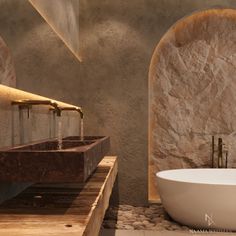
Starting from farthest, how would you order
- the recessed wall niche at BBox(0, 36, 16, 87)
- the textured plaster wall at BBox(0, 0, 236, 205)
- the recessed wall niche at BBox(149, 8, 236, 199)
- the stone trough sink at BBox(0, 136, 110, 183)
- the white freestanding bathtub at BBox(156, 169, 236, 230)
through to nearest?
the recessed wall niche at BBox(149, 8, 236, 199) → the textured plaster wall at BBox(0, 0, 236, 205) → the white freestanding bathtub at BBox(156, 169, 236, 230) → the recessed wall niche at BBox(0, 36, 16, 87) → the stone trough sink at BBox(0, 136, 110, 183)

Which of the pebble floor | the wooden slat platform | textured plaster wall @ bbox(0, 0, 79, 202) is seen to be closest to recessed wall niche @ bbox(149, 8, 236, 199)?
the pebble floor

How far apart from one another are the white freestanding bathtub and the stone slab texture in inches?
43.1

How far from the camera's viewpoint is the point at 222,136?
14.5 ft

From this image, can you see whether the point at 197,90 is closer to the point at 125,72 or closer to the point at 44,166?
the point at 125,72

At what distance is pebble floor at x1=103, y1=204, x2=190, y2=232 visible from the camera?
3510mm

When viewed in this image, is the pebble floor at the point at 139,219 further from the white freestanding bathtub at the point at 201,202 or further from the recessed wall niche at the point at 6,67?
the recessed wall niche at the point at 6,67

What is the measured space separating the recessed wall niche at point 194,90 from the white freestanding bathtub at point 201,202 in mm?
1084

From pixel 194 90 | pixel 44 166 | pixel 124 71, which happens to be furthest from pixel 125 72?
pixel 44 166

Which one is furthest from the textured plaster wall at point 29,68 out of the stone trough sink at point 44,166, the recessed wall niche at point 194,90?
the recessed wall niche at point 194,90

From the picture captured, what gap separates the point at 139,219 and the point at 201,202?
80 centimetres

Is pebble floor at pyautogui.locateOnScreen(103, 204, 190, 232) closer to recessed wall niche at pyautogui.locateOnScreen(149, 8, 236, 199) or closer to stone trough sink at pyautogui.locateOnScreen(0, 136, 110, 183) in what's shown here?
recessed wall niche at pyautogui.locateOnScreen(149, 8, 236, 199)

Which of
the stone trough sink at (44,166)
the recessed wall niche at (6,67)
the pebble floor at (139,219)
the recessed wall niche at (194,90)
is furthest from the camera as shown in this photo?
the recessed wall niche at (194,90)

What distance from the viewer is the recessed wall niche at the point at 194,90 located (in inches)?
174

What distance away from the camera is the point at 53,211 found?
4.35 feet
